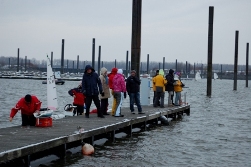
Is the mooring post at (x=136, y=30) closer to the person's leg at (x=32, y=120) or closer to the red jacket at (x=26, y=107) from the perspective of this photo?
the person's leg at (x=32, y=120)

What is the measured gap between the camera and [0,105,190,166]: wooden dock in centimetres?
1187

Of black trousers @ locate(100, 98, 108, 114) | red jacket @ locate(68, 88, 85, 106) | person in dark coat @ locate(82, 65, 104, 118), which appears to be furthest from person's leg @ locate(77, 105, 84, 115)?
person in dark coat @ locate(82, 65, 104, 118)

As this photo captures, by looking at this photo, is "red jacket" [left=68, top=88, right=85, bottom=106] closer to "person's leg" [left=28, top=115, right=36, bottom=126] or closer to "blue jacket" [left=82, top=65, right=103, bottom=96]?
"blue jacket" [left=82, top=65, right=103, bottom=96]

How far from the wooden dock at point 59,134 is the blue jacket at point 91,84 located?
97 centimetres

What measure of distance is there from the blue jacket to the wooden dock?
0.97 metres

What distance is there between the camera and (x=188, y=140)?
18.7 m

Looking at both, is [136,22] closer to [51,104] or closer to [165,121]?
[165,121]

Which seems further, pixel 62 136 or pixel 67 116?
pixel 67 116

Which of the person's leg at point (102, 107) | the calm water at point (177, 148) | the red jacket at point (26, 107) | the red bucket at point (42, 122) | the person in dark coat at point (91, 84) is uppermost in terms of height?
the person in dark coat at point (91, 84)

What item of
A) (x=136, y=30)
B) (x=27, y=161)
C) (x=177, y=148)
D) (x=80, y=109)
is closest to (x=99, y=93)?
(x=80, y=109)

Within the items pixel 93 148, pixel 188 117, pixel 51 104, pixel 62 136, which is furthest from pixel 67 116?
pixel 188 117

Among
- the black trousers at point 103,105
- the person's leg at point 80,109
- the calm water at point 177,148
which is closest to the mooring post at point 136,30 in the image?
the calm water at point 177,148

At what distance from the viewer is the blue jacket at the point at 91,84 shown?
17.6 meters

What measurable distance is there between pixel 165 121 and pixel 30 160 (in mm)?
10703
